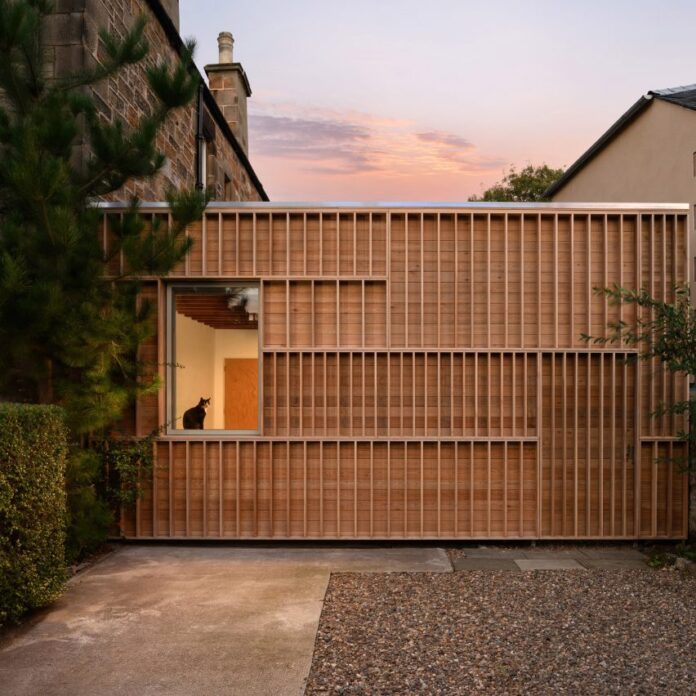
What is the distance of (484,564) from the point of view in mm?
5055

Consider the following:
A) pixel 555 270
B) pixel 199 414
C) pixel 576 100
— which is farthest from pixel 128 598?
pixel 576 100

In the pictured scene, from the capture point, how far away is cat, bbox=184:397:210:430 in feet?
18.7

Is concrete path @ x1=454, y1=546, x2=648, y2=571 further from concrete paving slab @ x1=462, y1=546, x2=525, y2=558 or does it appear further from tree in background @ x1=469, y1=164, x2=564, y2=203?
tree in background @ x1=469, y1=164, x2=564, y2=203

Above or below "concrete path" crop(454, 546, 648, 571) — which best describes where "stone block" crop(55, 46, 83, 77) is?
above

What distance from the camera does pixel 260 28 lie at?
957 cm

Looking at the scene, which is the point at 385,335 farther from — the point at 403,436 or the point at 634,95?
the point at 634,95

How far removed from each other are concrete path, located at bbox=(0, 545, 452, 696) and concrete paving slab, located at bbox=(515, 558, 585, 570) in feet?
2.19

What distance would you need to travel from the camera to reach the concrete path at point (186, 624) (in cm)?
301

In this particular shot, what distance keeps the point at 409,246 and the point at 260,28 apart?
603cm

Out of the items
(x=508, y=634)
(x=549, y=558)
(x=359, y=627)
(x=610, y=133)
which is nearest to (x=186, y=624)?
(x=359, y=627)

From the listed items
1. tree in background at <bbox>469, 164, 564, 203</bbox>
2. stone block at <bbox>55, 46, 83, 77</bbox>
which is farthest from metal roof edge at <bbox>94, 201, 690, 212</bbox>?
tree in background at <bbox>469, 164, 564, 203</bbox>

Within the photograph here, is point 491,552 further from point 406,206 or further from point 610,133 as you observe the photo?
point 610,133

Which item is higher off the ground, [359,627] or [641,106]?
[641,106]

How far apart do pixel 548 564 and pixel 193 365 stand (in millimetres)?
3644
